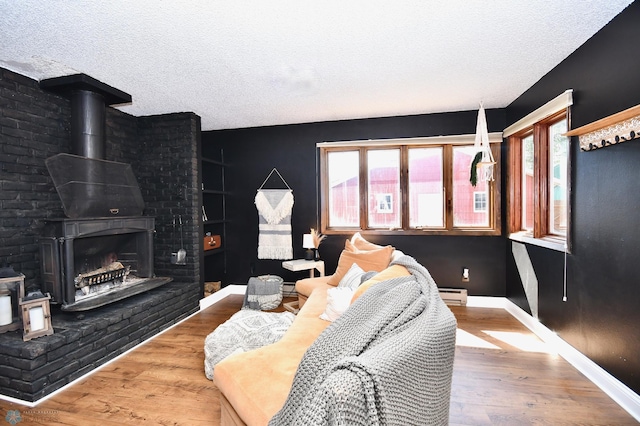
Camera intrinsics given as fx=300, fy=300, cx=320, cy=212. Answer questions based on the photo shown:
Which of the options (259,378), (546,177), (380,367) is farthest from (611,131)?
(259,378)

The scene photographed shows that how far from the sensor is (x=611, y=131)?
2.01 m

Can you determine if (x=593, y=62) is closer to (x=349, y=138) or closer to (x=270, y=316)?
(x=349, y=138)

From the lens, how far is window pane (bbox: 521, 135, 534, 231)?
3439 millimetres

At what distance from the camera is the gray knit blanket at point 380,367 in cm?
74

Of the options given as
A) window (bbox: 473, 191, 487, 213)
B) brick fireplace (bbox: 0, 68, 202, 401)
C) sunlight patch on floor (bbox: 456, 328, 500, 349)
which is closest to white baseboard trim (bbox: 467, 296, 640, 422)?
sunlight patch on floor (bbox: 456, 328, 500, 349)

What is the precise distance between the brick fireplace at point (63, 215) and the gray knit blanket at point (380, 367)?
2193 mm

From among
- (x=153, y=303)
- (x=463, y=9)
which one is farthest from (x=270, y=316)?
(x=463, y=9)

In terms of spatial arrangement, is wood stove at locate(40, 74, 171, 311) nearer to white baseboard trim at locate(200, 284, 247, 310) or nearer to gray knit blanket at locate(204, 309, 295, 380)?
white baseboard trim at locate(200, 284, 247, 310)

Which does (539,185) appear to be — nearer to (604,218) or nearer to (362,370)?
(604,218)

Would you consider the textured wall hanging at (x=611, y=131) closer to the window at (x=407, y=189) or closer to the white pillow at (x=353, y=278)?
the window at (x=407, y=189)

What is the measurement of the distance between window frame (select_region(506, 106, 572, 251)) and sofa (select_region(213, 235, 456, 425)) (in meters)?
1.81

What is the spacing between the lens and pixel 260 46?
7.28 ft

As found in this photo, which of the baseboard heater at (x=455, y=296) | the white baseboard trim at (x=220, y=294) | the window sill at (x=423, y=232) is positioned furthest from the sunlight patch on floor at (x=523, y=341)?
the white baseboard trim at (x=220, y=294)

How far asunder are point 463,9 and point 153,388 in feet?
10.9
